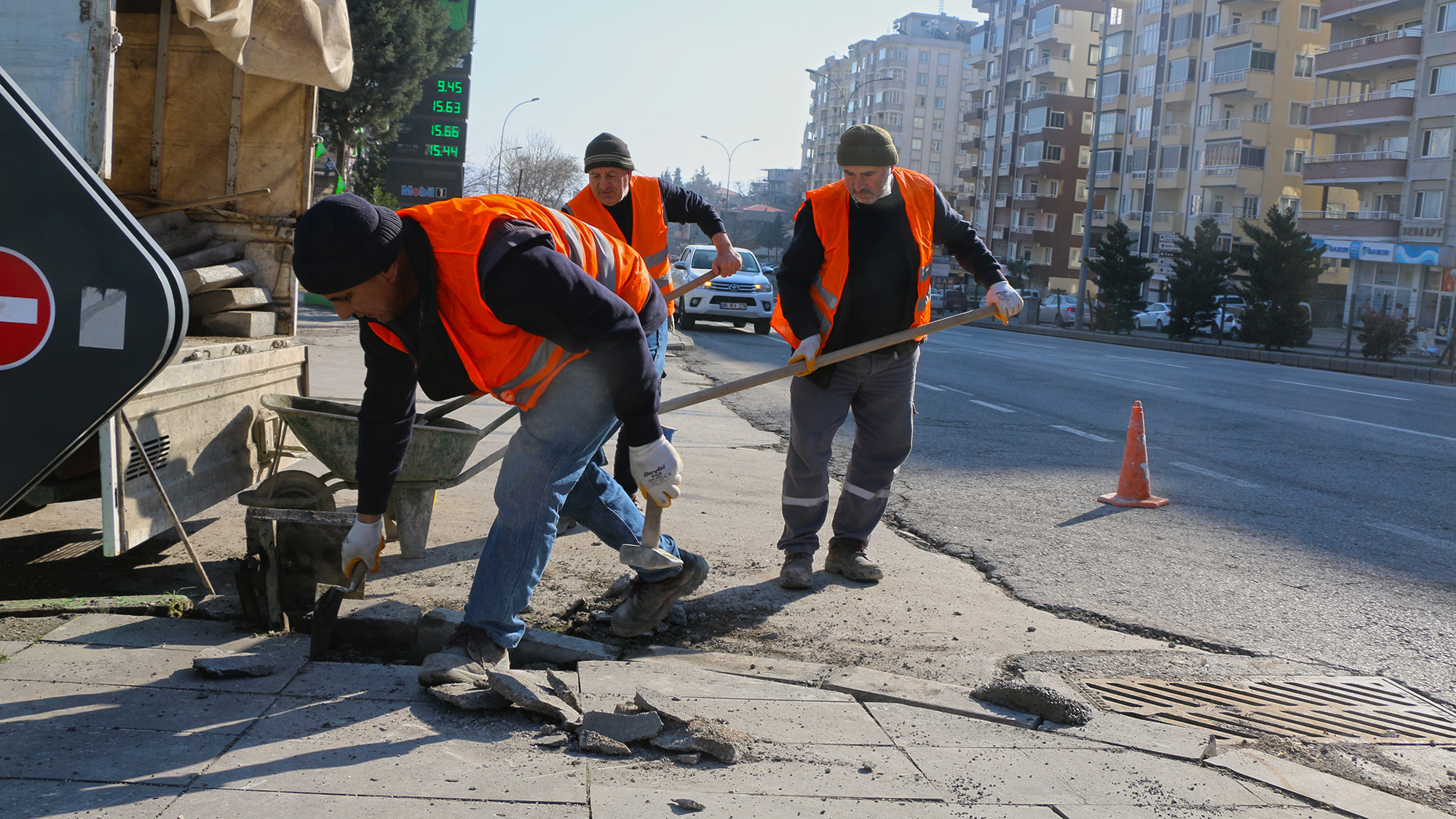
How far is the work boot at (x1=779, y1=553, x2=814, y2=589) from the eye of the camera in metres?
4.26

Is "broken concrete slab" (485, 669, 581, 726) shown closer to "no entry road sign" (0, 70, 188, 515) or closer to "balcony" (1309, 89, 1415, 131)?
"no entry road sign" (0, 70, 188, 515)

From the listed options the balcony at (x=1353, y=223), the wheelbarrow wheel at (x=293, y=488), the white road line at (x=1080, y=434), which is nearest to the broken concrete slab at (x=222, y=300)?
the wheelbarrow wheel at (x=293, y=488)

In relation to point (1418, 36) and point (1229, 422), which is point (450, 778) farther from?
point (1418, 36)

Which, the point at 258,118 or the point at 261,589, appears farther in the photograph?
the point at 258,118

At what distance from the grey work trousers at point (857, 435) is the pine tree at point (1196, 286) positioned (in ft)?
92.5

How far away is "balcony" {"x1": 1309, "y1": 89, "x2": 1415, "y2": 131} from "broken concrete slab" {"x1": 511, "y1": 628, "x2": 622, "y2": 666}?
48.0 m

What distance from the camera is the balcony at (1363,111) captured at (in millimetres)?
42156

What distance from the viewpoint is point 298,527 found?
3598 mm

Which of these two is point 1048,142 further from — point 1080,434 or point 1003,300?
point 1003,300

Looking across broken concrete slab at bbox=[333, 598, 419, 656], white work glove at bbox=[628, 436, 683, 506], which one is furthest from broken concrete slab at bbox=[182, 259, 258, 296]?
white work glove at bbox=[628, 436, 683, 506]

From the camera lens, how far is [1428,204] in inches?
1617

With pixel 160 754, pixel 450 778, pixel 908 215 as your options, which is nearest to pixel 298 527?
pixel 160 754

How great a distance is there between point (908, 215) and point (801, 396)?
825mm

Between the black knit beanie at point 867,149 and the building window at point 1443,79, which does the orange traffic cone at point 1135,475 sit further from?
the building window at point 1443,79
